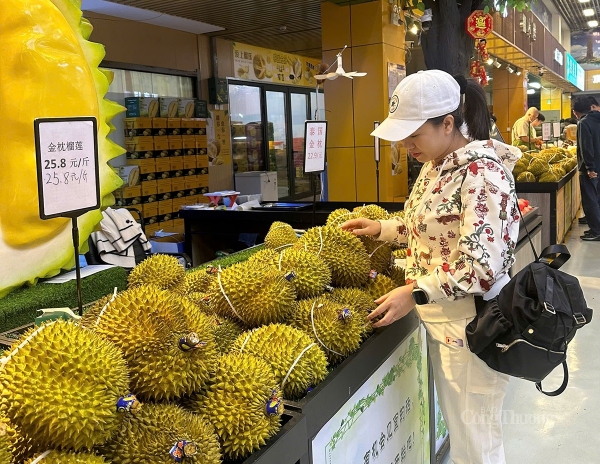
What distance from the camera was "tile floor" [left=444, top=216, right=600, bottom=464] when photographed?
2568 millimetres

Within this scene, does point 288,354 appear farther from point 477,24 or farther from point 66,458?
point 477,24

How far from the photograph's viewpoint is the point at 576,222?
27.9 feet

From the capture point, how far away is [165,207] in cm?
764

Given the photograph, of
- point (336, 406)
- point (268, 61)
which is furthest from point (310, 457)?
point (268, 61)

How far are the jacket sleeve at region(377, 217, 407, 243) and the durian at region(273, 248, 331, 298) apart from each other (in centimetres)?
41

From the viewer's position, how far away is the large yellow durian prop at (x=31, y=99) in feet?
6.94

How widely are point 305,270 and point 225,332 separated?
1.09ft

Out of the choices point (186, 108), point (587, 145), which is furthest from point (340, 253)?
point (186, 108)

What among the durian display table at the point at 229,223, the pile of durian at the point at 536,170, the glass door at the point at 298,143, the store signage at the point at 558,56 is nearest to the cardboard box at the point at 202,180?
the glass door at the point at 298,143

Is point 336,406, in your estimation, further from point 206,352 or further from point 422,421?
point 422,421

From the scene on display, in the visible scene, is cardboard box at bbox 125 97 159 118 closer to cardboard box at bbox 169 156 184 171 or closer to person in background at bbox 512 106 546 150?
cardboard box at bbox 169 156 184 171

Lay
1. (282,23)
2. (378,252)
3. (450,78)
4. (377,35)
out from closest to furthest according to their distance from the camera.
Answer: (450,78) < (378,252) < (377,35) < (282,23)

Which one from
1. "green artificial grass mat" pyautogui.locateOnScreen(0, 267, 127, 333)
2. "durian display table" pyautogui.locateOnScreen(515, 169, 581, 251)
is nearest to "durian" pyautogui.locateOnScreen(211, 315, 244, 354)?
"green artificial grass mat" pyautogui.locateOnScreen(0, 267, 127, 333)

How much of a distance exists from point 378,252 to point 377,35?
5.30m
